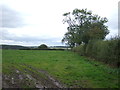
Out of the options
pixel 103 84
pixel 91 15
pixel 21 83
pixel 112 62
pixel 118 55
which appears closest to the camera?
pixel 21 83

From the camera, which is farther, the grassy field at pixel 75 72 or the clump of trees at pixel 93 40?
the clump of trees at pixel 93 40

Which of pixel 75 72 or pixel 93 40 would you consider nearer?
pixel 75 72

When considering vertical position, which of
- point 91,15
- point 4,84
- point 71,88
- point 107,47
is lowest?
point 71,88

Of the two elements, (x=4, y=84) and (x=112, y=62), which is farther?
(x=112, y=62)

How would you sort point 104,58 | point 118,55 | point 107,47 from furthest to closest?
point 104,58 < point 107,47 < point 118,55

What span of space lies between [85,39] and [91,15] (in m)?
25.4

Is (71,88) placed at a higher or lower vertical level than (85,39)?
lower

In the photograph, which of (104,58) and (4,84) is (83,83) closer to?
(4,84)

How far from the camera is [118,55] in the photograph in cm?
1306

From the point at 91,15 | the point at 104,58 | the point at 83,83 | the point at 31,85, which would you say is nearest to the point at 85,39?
the point at 104,58

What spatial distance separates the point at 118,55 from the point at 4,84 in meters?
9.85

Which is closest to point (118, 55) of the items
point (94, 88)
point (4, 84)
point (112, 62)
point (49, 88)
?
point (112, 62)

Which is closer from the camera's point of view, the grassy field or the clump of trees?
the grassy field

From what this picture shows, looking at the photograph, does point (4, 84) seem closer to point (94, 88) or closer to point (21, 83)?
point (21, 83)
